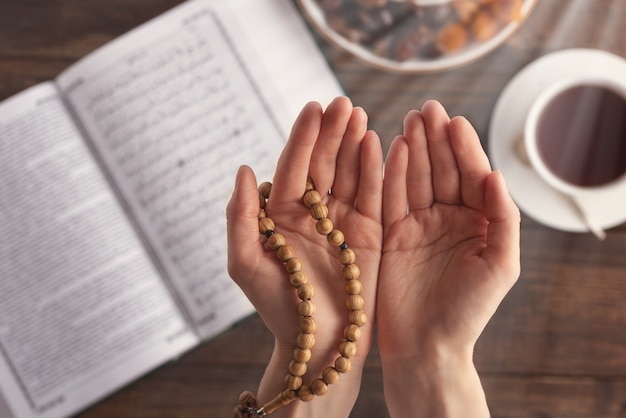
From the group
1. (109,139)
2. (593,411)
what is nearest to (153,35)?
(109,139)

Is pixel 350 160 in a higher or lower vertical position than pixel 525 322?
higher

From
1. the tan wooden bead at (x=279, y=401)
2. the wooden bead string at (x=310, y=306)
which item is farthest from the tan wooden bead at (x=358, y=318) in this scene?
the tan wooden bead at (x=279, y=401)

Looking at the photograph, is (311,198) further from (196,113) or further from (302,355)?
(196,113)

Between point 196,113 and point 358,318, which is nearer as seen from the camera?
point 358,318

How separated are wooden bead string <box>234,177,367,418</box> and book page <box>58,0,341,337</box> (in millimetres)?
206

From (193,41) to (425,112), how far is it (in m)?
0.39

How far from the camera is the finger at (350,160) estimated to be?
28.0 inches

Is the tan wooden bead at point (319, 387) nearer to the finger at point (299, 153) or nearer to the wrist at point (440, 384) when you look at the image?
the wrist at point (440, 384)

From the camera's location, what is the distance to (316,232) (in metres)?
0.75

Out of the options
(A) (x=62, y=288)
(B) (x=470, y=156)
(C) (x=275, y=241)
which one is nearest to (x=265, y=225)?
(C) (x=275, y=241)

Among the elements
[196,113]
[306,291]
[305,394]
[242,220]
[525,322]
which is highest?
[196,113]

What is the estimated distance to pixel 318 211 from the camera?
2.31 feet

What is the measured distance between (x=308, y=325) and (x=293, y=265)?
67 millimetres

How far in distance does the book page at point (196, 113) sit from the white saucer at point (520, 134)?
0.77ft
